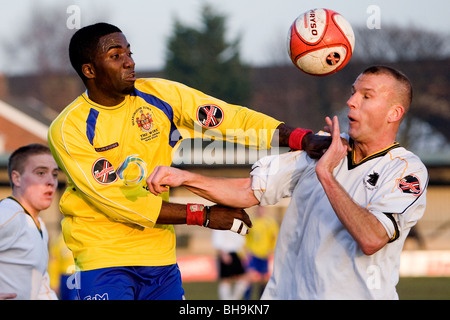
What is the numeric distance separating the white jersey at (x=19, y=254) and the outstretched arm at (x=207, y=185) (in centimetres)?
211

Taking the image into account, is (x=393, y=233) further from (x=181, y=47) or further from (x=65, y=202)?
(x=181, y=47)

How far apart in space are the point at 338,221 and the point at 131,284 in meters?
1.75

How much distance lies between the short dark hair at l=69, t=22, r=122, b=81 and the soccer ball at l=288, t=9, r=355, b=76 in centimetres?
138

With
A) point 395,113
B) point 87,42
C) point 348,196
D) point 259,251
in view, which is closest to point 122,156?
point 87,42

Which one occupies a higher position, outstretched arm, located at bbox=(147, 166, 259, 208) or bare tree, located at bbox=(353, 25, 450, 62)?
bare tree, located at bbox=(353, 25, 450, 62)

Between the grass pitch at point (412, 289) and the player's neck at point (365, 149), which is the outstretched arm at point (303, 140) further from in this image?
the grass pitch at point (412, 289)

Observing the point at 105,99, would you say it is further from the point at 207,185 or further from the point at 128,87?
the point at 207,185

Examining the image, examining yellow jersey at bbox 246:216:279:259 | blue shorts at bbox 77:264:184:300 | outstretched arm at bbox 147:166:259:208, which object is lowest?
blue shorts at bbox 77:264:184:300

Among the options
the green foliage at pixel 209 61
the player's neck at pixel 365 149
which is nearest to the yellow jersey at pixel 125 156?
the player's neck at pixel 365 149

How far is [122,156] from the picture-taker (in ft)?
18.1

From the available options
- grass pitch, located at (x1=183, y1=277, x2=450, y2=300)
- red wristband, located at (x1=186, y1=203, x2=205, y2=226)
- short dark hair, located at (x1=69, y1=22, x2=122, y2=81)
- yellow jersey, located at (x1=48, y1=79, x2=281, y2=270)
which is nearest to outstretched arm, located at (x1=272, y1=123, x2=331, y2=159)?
yellow jersey, located at (x1=48, y1=79, x2=281, y2=270)

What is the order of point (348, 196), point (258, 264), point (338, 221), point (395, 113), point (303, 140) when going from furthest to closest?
point (258, 264) → point (303, 140) → point (395, 113) → point (338, 221) → point (348, 196)

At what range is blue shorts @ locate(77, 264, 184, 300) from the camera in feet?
17.4

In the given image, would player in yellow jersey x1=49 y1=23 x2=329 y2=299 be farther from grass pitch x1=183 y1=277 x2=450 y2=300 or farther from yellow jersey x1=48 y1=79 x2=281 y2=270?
grass pitch x1=183 y1=277 x2=450 y2=300
